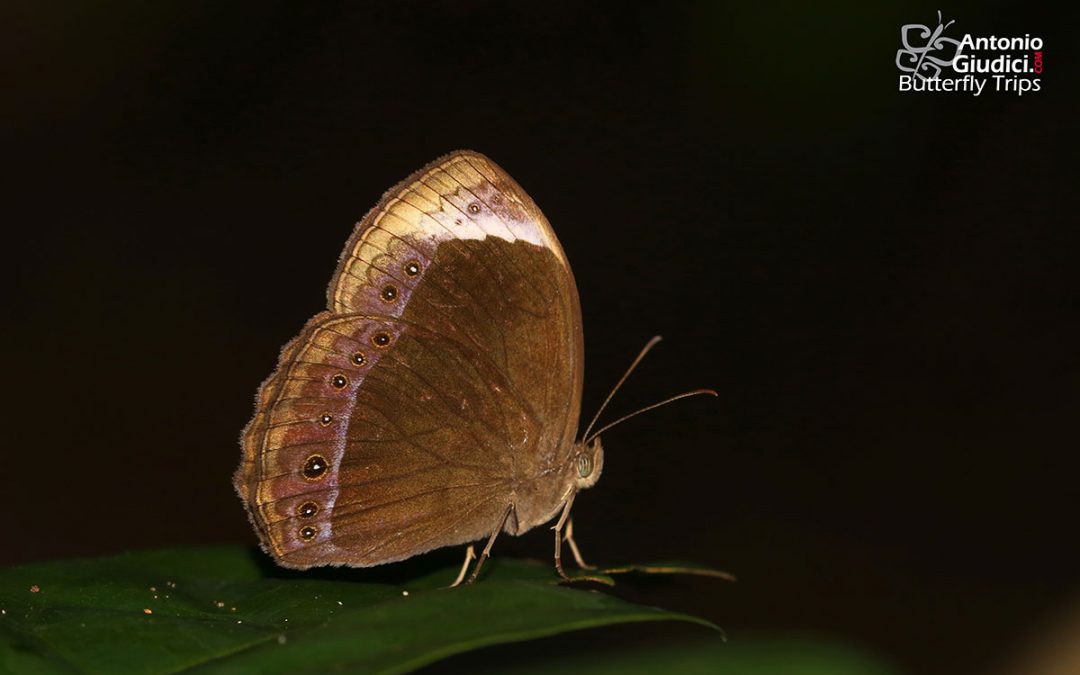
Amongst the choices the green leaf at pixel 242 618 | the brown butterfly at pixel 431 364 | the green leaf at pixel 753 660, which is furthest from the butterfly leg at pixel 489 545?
the green leaf at pixel 753 660

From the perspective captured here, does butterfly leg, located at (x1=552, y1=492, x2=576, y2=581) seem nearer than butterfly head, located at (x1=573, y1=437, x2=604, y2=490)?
Yes

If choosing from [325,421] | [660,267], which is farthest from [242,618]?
[660,267]

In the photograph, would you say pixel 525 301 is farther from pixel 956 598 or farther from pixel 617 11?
pixel 956 598

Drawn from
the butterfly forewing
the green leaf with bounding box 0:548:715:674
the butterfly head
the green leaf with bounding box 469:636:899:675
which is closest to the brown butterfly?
the butterfly forewing

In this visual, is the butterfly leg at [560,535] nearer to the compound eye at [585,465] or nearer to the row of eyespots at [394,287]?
the compound eye at [585,465]

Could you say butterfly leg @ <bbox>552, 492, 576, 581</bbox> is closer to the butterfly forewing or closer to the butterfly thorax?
the butterfly thorax

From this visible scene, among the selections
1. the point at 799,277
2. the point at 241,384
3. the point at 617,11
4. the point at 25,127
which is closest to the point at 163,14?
the point at 25,127

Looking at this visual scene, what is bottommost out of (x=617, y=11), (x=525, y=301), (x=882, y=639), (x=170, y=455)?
(x=882, y=639)
